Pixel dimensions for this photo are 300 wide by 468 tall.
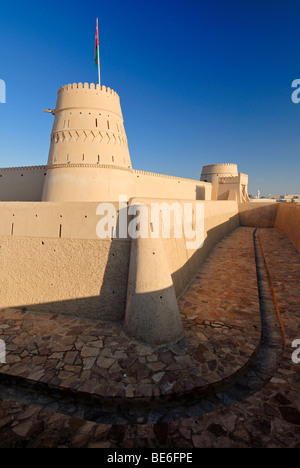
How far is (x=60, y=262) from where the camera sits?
6.05 metres

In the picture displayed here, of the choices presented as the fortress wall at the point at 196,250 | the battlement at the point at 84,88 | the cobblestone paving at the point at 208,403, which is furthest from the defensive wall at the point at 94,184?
the cobblestone paving at the point at 208,403

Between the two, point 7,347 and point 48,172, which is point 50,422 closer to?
point 7,347

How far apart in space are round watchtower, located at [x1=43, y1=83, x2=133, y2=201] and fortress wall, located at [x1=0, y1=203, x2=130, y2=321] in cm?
367

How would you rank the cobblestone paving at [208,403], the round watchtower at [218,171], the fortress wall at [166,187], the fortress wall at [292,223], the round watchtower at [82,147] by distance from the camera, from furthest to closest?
the round watchtower at [218,171]
the fortress wall at [166,187]
the fortress wall at [292,223]
the round watchtower at [82,147]
the cobblestone paving at [208,403]

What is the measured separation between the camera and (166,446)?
2883mm

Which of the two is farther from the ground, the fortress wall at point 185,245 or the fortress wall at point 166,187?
the fortress wall at point 166,187

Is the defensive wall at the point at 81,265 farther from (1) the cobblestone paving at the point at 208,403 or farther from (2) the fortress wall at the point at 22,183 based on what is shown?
(2) the fortress wall at the point at 22,183

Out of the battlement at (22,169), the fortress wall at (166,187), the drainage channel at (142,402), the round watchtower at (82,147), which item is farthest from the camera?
the fortress wall at (166,187)

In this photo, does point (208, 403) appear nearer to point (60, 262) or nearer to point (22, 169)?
point (60, 262)

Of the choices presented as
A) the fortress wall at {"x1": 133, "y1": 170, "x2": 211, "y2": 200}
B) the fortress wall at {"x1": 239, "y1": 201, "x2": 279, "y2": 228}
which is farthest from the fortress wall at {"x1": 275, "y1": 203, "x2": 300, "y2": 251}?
the fortress wall at {"x1": 133, "y1": 170, "x2": 211, "y2": 200}

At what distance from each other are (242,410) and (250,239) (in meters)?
11.0

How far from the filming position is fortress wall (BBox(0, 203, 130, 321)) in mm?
5688

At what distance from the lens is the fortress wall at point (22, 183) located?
1327 centimetres

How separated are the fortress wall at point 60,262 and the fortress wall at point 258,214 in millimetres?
15086
